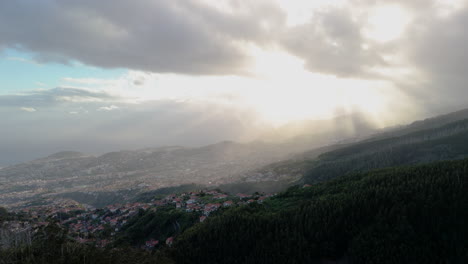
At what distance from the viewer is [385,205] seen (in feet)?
124

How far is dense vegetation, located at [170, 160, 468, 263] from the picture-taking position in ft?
102

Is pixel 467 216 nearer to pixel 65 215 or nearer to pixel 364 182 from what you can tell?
pixel 364 182

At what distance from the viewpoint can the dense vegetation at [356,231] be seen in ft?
102

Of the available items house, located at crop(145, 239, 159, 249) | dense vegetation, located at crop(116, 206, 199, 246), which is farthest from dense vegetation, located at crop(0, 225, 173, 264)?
dense vegetation, located at crop(116, 206, 199, 246)

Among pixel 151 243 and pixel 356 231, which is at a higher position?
pixel 356 231

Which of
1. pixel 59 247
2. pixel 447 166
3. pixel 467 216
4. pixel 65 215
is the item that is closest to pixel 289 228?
pixel 467 216

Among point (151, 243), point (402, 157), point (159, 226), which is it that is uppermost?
point (159, 226)

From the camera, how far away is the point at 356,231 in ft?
115

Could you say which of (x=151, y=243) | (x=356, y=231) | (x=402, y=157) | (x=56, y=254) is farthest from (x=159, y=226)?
(x=402, y=157)

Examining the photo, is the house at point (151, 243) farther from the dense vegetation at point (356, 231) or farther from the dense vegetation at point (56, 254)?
the dense vegetation at point (56, 254)

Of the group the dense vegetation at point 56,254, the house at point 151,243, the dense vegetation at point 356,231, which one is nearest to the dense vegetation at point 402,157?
the dense vegetation at point 356,231

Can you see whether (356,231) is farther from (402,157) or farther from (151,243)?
(402,157)

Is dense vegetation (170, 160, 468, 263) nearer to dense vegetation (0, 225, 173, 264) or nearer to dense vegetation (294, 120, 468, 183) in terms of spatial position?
dense vegetation (0, 225, 173, 264)

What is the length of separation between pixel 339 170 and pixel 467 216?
351 feet
